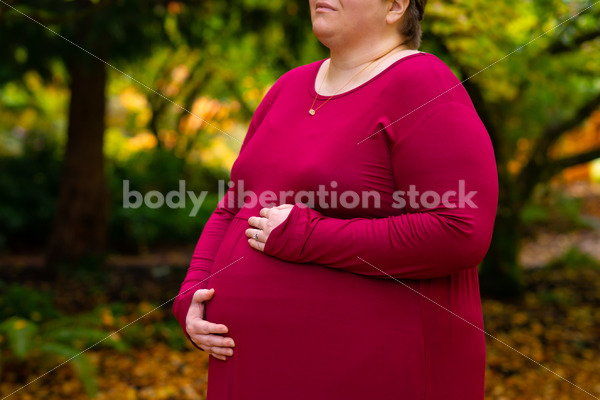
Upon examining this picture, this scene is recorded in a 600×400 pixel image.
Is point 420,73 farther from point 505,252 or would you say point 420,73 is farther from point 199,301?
point 505,252

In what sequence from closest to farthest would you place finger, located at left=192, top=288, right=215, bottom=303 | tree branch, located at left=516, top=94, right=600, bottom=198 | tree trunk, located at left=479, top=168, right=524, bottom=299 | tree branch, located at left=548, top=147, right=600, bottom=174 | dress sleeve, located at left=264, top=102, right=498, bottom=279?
1. dress sleeve, located at left=264, top=102, right=498, bottom=279
2. finger, located at left=192, top=288, right=215, bottom=303
3. tree branch, located at left=548, top=147, right=600, bottom=174
4. tree trunk, located at left=479, top=168, right=524, bottom=299
5. tree branch, located at left=516, top=94, right=600, bottom=198

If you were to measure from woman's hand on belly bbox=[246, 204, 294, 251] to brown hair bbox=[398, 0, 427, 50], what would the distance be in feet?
1.79

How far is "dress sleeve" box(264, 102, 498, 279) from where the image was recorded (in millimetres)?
1271

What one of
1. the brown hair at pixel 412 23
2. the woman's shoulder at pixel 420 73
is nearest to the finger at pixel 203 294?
the woman's shoulder at pixel 420 73

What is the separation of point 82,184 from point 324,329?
6360 millimetres

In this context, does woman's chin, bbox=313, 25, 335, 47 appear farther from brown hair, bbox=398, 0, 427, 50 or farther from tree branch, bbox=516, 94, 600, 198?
tree branch, bbox=516, 94, 600, 198

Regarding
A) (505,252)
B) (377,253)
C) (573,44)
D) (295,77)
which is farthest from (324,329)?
(505,252)

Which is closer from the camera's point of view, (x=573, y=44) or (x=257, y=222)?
(x=257, y=222)

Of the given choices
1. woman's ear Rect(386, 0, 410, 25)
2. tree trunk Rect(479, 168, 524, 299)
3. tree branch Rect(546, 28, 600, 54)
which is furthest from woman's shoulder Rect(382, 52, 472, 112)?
tree trunk Rect(479, 168, 524, 299)

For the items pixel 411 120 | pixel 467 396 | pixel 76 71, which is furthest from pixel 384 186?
pixel 76 71

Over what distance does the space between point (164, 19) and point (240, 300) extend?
5.25 m

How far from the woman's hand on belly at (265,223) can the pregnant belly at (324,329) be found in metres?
0.04

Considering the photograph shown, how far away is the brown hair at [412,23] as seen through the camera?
147 cm

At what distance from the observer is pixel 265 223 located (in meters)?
1.43
